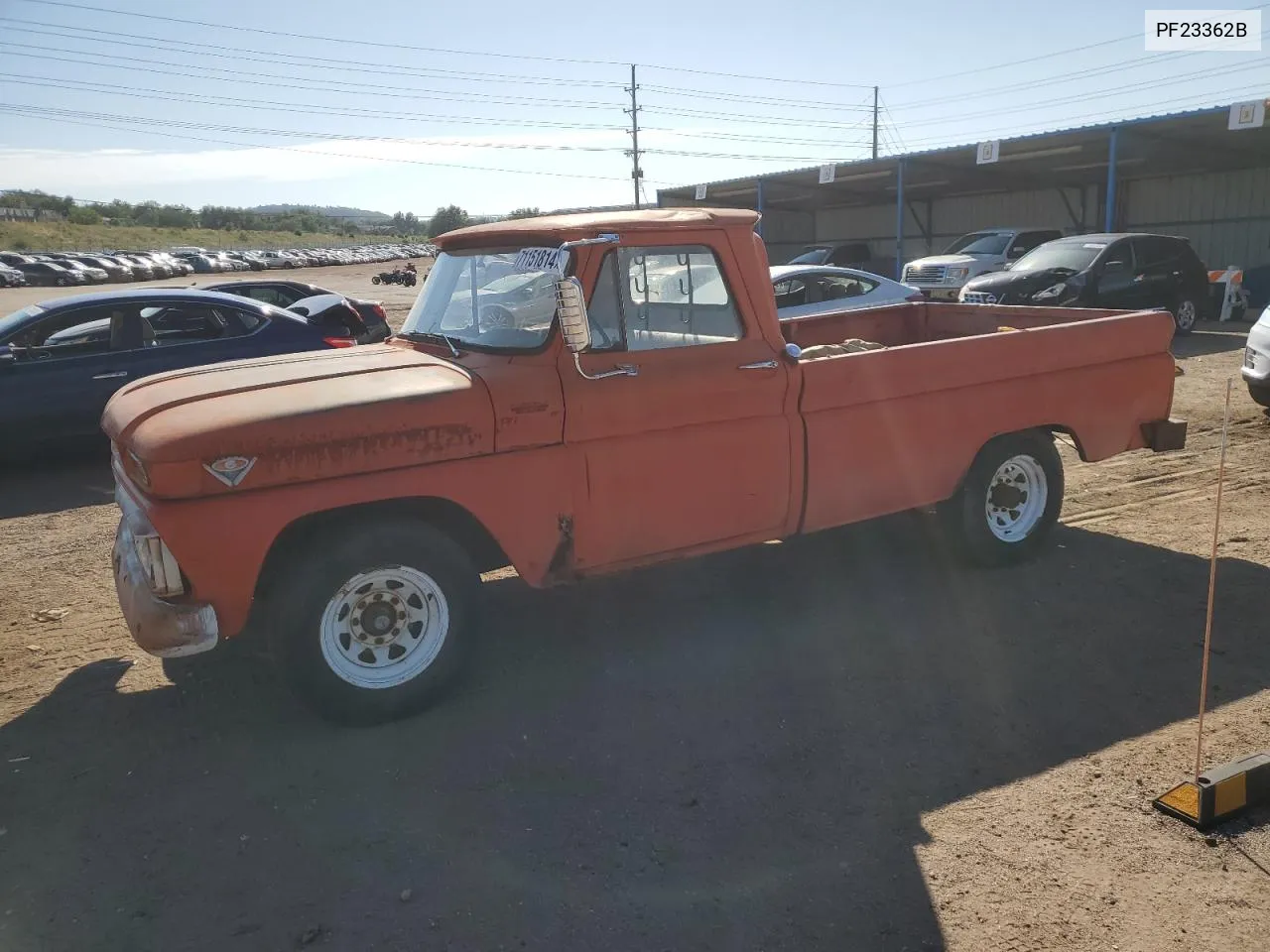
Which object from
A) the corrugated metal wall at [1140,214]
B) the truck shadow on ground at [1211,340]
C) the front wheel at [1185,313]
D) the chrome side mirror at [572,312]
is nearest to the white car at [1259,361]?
the truck shadow on ground at [1211,340]

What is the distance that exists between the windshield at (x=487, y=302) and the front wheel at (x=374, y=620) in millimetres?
1013

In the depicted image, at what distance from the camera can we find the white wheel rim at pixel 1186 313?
16672mm

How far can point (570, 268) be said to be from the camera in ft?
14.2

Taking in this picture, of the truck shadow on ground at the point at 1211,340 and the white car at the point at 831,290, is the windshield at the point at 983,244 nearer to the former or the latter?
the truck shadow on ground at the point at 1211,340

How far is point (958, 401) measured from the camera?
532cm

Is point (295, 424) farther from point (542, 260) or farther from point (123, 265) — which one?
point (123, 265)

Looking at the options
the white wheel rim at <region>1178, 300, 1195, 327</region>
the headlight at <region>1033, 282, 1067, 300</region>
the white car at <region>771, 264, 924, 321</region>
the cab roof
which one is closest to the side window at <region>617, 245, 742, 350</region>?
the cab roof

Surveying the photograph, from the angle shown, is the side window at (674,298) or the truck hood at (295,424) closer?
the truck hood at (295,424)

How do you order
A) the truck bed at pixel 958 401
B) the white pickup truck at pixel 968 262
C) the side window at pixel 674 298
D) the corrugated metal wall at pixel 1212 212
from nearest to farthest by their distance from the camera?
1. the side window at pixel 674 298
2. the truck bed at pixel 958 401
3. the white pickup truck at pixel 968 262
4. the corrugated metal wall at pixel 1212 212

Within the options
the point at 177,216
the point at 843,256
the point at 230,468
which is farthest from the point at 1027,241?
the point at 177,216

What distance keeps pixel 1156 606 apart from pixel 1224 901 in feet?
8.33

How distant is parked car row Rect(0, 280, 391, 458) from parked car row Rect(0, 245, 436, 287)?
3780 centimetres

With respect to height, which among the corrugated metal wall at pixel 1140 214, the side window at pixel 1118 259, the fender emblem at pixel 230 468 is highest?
the corrugated metal wall at pixel 1140 214

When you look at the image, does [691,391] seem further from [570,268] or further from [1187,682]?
[1187,682]
